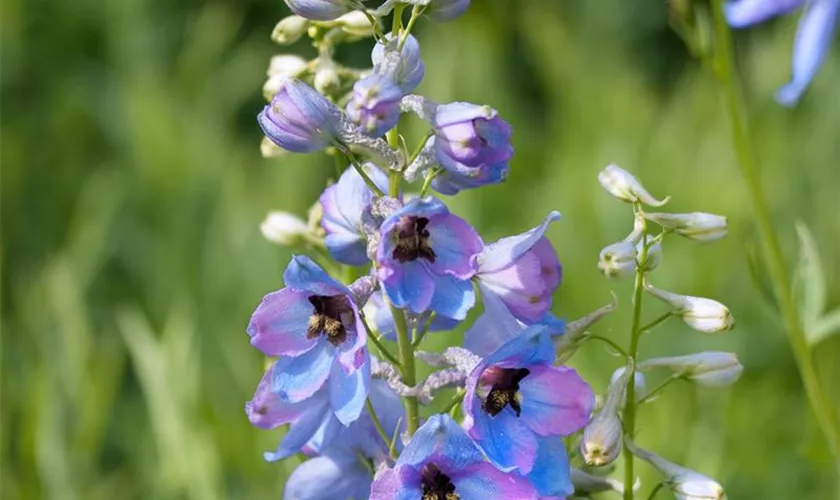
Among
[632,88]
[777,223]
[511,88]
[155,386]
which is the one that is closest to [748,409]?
[777,223]

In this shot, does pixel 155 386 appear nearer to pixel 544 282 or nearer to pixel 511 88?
pixel 544 282

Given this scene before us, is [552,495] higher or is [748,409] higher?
[552,495]

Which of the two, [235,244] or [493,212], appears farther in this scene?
[493,212]

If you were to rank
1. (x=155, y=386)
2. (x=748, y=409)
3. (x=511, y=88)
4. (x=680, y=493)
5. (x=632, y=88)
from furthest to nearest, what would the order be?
1. (x=511, y=88)
2. (x=632, y=88)
3. (x=748, y=409)
4. (x=155, y=386)
5. (x=680, y=493)

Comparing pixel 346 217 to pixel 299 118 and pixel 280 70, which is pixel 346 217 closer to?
pixel 299 118

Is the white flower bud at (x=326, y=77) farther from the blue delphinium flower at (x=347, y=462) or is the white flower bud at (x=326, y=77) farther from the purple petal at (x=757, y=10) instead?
the purple petal at (x=757, y=10)

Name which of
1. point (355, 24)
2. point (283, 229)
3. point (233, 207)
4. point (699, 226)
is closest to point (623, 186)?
point (699, 226)

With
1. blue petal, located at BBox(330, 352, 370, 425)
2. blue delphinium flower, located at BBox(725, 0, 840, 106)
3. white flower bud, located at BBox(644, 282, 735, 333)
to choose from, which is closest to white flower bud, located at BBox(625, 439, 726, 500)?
white flower bud, located at BBox(644, 282, 735, 333)

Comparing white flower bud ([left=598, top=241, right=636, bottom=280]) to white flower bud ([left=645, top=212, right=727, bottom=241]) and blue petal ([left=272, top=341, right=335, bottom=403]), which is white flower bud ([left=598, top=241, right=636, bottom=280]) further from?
blue petal ([left=272, top=341, right=335, bottom=403])
